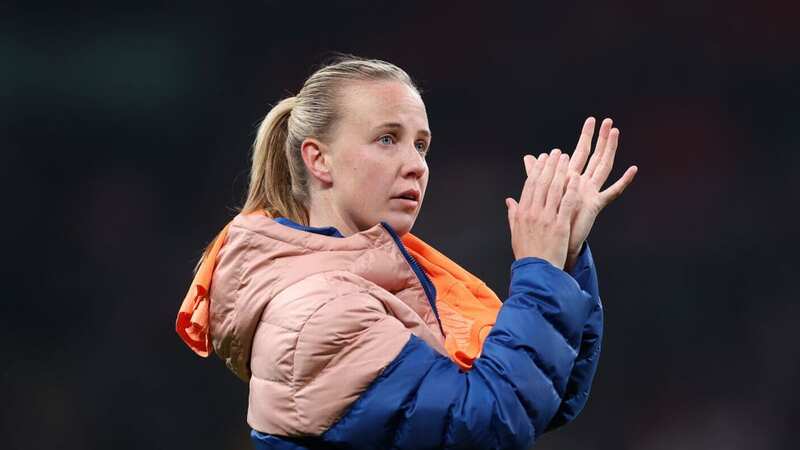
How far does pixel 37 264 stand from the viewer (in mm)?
2355

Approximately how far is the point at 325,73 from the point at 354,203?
181 millimetres

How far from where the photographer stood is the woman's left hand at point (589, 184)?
42.3 inches

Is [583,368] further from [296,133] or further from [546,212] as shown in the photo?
[296,133]

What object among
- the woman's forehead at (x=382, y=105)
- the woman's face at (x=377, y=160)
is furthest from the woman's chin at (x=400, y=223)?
the woman's forehead at (x=382, y=105)

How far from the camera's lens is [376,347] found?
962 mm

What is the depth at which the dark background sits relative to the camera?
236 centimetres

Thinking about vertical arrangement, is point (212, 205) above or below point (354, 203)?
below

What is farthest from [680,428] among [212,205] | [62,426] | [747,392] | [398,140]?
[398,140]

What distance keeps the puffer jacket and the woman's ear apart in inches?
3.6

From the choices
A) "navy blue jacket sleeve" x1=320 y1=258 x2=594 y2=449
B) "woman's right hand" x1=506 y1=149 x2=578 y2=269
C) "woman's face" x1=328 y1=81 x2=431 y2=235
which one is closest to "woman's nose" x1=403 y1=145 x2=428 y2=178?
"woman's face" x1=328 y1=81 x2=431 y2=235

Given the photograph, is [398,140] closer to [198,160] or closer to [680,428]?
[198,160]

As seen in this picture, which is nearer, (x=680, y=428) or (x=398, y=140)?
(x=398, y=140)

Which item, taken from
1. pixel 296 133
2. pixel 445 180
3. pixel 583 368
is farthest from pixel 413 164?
pixel 445 180

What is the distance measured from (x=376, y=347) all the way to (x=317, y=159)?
29 centimetres
